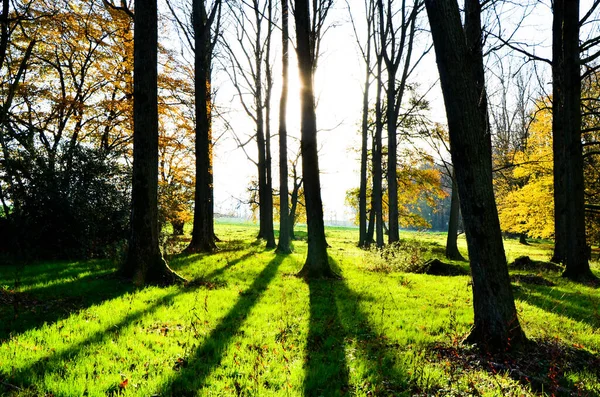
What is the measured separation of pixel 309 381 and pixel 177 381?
1275mm

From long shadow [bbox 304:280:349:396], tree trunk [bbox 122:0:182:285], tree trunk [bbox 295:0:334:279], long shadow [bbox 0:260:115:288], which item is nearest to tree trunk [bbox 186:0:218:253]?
long shadow [bbox 0:260:115:288]

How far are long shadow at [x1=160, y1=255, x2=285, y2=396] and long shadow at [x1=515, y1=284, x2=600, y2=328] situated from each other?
570 cm

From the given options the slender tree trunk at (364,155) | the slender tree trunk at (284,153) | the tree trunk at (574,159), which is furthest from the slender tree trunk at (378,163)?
the tree trunk at (574,159)

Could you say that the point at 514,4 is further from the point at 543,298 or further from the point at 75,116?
the point at 75,116

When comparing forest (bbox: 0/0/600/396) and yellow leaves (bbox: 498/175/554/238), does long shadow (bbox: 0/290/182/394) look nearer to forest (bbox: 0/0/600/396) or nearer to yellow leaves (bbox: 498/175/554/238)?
forest (bbox: 0/0/600/396)

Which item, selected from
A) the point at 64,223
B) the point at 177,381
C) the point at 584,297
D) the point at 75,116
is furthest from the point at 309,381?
the point at 75,116

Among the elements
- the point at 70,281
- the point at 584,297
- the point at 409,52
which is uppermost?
the point at 409,52

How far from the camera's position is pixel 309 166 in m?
9.38

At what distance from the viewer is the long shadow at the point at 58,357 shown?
10.1 feet

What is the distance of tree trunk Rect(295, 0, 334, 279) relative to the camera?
30.1ft

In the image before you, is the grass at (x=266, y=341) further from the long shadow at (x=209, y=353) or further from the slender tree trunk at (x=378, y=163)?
the slender tree trunk at (x=378, y=163)

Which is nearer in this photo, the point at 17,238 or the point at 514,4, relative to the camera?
the point at 514,4

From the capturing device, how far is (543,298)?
7.44m

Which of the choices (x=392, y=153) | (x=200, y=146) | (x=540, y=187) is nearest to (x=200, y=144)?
(x=200, y=146)
